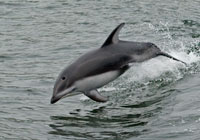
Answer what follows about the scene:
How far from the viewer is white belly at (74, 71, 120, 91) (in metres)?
9.17

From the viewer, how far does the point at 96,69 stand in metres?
9.36

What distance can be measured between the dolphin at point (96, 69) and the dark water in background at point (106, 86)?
51 centimetres

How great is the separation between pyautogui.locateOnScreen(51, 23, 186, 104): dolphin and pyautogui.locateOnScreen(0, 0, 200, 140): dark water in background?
507 mm

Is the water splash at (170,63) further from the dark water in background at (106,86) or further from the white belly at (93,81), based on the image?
the white belly at (93,81)

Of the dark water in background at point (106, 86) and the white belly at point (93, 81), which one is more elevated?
the white belly at point (93, 81)

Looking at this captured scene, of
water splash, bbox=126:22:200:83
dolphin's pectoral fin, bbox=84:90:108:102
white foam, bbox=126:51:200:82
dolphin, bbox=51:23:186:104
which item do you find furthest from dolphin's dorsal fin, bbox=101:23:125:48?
white foam, bbox=126:51:200:82

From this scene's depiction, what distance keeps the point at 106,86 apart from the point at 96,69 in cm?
217

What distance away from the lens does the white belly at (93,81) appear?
9172mm

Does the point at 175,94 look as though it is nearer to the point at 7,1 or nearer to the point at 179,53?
the point at 179,53

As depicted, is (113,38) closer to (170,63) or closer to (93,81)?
(93,81)

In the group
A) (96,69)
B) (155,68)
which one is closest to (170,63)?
(155,68)

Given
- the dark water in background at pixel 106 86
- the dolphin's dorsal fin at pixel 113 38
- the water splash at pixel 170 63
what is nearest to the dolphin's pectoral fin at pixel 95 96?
the dark water in background at pixel 106 86

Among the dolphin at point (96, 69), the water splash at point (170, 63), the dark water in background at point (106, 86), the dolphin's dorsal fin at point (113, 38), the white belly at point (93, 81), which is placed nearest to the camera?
the dark water in background at point (106, 86)

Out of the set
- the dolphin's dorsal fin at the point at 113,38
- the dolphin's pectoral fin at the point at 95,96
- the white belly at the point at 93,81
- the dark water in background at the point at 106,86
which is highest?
the dolphin's dorsal fin at the point at 113,38
